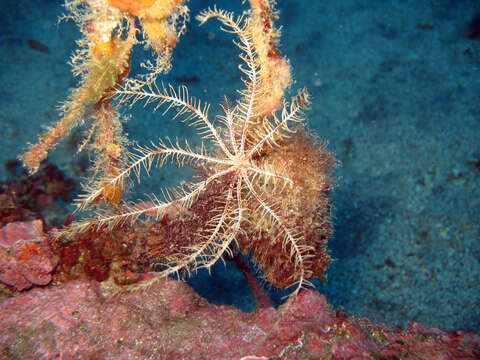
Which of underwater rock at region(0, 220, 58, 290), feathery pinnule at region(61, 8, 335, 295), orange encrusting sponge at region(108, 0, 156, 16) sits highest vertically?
orange encrusting sponge at region(108, 0, 156, 16)

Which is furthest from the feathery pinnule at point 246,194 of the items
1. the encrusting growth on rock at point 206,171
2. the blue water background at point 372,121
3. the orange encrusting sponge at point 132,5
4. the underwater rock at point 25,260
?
the blue water background at point 372,121

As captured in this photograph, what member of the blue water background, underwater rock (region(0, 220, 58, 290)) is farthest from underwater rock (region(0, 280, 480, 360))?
the blue water background

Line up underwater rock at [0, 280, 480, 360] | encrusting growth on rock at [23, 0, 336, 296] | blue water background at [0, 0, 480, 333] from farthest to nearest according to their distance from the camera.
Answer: blue water background at [0, 0, 480, 333] < encrusting growth on rock at [23, 0, 336, 296] < underwater rock at [0, 280, 480, 360]

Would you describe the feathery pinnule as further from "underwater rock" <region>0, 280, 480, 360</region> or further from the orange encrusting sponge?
the orange encrusting sponge

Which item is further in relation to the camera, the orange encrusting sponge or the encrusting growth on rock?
the encrusting growth on rock

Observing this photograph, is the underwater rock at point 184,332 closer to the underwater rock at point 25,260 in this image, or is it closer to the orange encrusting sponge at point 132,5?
the underwater rock at point 25,260

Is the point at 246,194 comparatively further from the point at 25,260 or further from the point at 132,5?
the point at 25,260

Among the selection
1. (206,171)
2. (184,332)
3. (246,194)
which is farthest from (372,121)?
(184,332)

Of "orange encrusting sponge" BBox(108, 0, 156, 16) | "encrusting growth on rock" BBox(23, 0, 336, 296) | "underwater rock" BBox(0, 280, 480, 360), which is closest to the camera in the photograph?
"underwater rock" BBox(0, 280, 480, 360)

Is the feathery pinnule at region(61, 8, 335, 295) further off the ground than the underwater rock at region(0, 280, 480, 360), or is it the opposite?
the feathery pinnule at region(61, 8, 335, 295)
